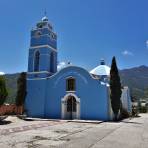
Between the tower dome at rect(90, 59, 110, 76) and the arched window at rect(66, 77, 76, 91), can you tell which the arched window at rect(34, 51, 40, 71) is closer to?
the arched window at rect(66, 77, 76, 91)

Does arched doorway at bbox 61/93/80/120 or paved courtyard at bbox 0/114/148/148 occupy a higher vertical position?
arched doorway at bbox 61/93/80/120

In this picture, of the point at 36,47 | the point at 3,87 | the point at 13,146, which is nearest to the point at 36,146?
the point at 13,146

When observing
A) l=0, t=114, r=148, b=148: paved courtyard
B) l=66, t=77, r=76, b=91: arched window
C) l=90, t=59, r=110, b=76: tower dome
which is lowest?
l=0, t=114, r=148, b=148: paved courtyard

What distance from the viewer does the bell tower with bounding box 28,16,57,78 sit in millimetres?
27828

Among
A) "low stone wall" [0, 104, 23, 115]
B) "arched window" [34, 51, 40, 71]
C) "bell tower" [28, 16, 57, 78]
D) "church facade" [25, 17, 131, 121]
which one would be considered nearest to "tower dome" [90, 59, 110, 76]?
"church facade" [25, 17, 131, 121]

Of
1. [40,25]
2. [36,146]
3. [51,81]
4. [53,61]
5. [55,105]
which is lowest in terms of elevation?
[36,146]

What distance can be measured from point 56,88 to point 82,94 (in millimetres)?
3355

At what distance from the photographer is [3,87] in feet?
69.3

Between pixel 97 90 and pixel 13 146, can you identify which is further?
pixel 97 90

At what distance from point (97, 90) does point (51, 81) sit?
5803mm

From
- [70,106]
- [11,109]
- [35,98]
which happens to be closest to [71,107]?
[70,106]

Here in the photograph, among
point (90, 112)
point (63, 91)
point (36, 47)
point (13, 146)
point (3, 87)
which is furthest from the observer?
point (36, 47)

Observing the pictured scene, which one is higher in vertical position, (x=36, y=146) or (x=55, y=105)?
(x=55, y=105)

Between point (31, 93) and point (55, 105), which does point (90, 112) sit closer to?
point (55, 105)
